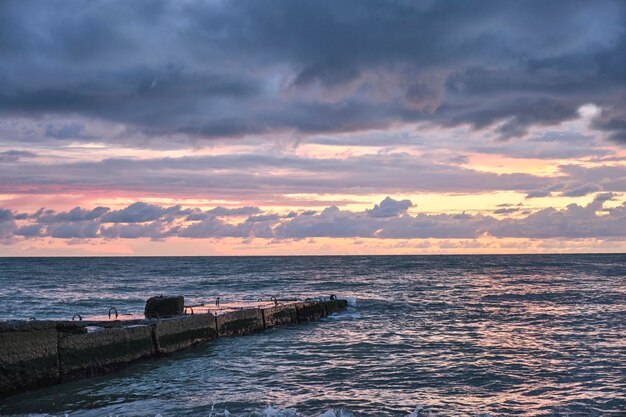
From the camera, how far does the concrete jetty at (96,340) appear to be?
12555mm

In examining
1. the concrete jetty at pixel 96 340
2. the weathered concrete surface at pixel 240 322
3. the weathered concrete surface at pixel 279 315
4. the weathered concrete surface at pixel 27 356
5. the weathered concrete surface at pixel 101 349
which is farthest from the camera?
the weathered concrete surface at pixel 279 315

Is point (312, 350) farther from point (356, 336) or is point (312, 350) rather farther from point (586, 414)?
point (586, 414)

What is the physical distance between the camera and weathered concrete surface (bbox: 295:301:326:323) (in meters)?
26.6

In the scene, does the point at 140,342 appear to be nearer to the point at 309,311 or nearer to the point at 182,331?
the point at 182,331

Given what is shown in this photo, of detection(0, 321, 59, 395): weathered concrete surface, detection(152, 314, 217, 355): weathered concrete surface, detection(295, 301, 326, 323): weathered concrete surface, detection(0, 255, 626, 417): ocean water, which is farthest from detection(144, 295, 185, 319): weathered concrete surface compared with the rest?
detection(295, 301, 326, 323): weathered concrete surface

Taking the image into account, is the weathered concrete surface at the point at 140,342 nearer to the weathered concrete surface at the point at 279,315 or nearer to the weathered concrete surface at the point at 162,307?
the weathered concrete surface at the point at 162,307

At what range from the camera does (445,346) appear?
1883 centimetres

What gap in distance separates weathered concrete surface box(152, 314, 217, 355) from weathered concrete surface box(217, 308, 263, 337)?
56 cm

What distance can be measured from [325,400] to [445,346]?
311 inches

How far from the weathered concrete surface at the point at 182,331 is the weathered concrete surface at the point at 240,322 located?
564 mm

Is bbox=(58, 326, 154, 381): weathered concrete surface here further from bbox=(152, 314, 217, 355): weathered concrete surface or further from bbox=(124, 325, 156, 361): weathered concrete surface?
bbox=(152, 314, 217, 355): weathered concrete surface

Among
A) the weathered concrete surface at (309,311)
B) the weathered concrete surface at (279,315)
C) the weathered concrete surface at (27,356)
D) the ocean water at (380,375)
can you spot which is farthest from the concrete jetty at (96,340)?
the weathered concrete surface at (309,311)

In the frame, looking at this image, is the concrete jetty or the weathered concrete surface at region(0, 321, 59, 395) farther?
the concrete jetty

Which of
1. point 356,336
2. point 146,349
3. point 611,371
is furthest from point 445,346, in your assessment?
point 146,349
